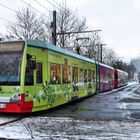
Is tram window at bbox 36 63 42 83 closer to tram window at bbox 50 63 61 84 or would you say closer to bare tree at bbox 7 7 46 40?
tram window at bbox 50 63 61 84

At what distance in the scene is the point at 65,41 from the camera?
1914 inches

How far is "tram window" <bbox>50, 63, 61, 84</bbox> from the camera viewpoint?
1773 cm

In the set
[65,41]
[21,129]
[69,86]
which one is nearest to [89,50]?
[65,41]

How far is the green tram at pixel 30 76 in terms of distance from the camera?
15180 mm

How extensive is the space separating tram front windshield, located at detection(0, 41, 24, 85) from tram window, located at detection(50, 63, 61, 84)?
8.22ft

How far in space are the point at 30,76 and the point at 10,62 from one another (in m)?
1.03

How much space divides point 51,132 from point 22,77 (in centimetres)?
451

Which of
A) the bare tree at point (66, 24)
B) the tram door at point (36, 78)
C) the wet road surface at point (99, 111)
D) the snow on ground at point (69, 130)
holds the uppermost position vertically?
the bare tree at point (66, 24)

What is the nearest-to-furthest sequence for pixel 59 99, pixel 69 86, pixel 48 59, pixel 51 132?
1. pixel 51 132
2. pixel 48 59
3. pixel 59 99
4. pixel 69 86

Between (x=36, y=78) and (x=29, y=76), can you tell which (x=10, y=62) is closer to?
(x=29, y=76)

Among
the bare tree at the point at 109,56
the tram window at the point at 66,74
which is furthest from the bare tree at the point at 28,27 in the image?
the bare tree at the point at 109,56

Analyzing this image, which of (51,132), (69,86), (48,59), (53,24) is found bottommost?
(51,132)

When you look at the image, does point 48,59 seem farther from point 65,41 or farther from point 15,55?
point 65,41

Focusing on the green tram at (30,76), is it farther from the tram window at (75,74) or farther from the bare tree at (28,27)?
the bare tree at (28,27)
